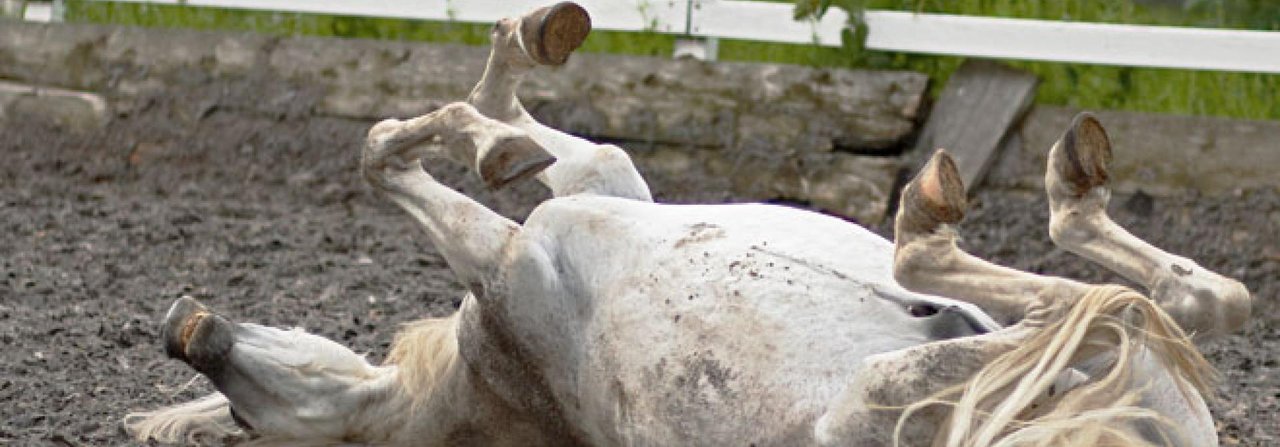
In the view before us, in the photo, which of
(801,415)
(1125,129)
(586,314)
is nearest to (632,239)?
(586,314)

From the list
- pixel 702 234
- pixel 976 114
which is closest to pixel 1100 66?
pixel 976 114

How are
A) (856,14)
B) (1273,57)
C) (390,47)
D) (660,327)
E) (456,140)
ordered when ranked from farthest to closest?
(390,47)
(856,14)
(1273,57)
(456,140)
(660,327)

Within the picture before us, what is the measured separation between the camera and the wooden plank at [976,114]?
652 cm

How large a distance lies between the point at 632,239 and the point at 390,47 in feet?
14.6

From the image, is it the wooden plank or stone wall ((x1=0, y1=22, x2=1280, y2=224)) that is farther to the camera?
the wooden plank

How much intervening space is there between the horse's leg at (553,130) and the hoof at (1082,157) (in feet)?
3.05

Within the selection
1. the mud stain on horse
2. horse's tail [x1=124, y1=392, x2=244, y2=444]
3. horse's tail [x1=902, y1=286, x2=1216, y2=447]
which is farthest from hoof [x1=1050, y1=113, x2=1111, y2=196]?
horse's tail [x1=124, y1=392, x2=244, y2=444]

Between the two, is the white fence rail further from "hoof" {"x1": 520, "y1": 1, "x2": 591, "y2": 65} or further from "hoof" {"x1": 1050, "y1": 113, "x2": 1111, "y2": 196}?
"hoof" {"x1": 1050, "y1": 113, "x2": 1111, "y2": 196}

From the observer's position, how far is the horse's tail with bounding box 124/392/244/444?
3.62 meters

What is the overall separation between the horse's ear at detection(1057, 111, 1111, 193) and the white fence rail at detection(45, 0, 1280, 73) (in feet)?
11.9

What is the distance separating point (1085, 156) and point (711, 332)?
606mm

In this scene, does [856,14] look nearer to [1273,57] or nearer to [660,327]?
[1273,57]

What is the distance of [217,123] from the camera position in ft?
24.7

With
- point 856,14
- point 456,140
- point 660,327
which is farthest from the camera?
point 856,14
